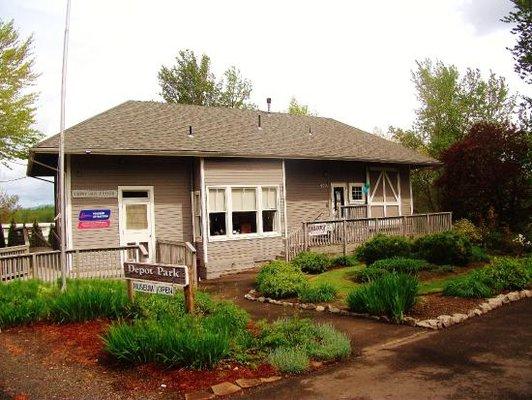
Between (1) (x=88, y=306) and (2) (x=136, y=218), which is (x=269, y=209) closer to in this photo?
(2) (x=136, y=218)

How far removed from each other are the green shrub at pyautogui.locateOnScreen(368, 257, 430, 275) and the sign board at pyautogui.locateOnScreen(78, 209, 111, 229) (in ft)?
27.3

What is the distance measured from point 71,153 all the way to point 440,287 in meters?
10.7

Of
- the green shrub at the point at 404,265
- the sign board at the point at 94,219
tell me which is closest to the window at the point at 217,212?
the sign board at the point at 94,219

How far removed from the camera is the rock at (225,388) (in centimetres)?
544

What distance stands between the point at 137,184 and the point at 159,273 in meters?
8.47

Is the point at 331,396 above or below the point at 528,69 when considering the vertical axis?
below

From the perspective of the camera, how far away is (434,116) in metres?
36.2

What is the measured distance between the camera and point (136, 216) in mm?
15625

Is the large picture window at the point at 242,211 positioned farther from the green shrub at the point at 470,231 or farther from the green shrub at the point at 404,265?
the green shrub at the point at 470,231

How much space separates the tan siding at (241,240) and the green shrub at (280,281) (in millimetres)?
3654

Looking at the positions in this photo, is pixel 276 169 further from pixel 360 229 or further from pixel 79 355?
pixel 79 355

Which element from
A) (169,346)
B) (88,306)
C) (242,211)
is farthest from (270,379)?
(242,211)

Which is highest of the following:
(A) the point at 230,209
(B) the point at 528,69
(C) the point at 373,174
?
(B) the point at 528,69

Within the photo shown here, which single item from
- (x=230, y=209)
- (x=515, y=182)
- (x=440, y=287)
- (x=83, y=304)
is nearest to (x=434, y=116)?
(x=515, y=182)
